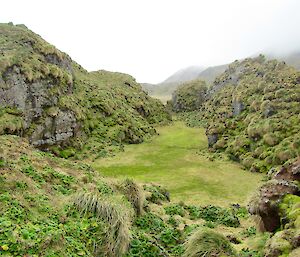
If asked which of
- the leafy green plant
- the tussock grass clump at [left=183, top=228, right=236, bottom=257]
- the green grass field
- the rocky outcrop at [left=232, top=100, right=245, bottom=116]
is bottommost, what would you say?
the green grass field

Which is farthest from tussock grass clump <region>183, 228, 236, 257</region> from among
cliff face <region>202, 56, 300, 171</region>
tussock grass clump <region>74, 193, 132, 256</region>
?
cliff face <region>202, 56, 300, 171</region>

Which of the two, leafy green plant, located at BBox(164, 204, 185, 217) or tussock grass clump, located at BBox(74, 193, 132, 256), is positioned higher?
tussock grass clump, located at BBox(74, 193, 132, 256)

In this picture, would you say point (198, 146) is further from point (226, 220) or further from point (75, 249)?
point (75, 249)

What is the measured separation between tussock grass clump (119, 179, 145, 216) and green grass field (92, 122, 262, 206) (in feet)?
44.0

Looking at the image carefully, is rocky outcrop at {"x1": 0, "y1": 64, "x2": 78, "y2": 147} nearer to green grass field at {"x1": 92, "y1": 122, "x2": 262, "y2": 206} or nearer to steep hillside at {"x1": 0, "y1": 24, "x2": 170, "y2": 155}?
steep hillside at {"x1": 0, "y1": 24, "x2": 170, "y2": 155}

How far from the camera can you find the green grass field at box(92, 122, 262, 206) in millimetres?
35972

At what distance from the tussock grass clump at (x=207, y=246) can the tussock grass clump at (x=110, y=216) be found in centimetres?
227

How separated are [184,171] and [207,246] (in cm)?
3361

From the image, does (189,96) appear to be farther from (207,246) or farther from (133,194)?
(207,246)

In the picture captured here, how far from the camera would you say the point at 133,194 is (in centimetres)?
1864

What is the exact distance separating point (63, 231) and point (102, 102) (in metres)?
63.9

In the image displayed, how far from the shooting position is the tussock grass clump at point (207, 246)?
12.5 m

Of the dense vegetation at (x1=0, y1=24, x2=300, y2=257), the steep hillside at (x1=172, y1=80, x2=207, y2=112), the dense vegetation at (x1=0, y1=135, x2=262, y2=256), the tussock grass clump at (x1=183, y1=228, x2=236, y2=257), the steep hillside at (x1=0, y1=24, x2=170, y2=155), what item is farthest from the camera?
the steep hillside at (x1=172, y1=80, x2=207, y2=112)

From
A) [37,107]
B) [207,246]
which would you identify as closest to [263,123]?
[37,107]
